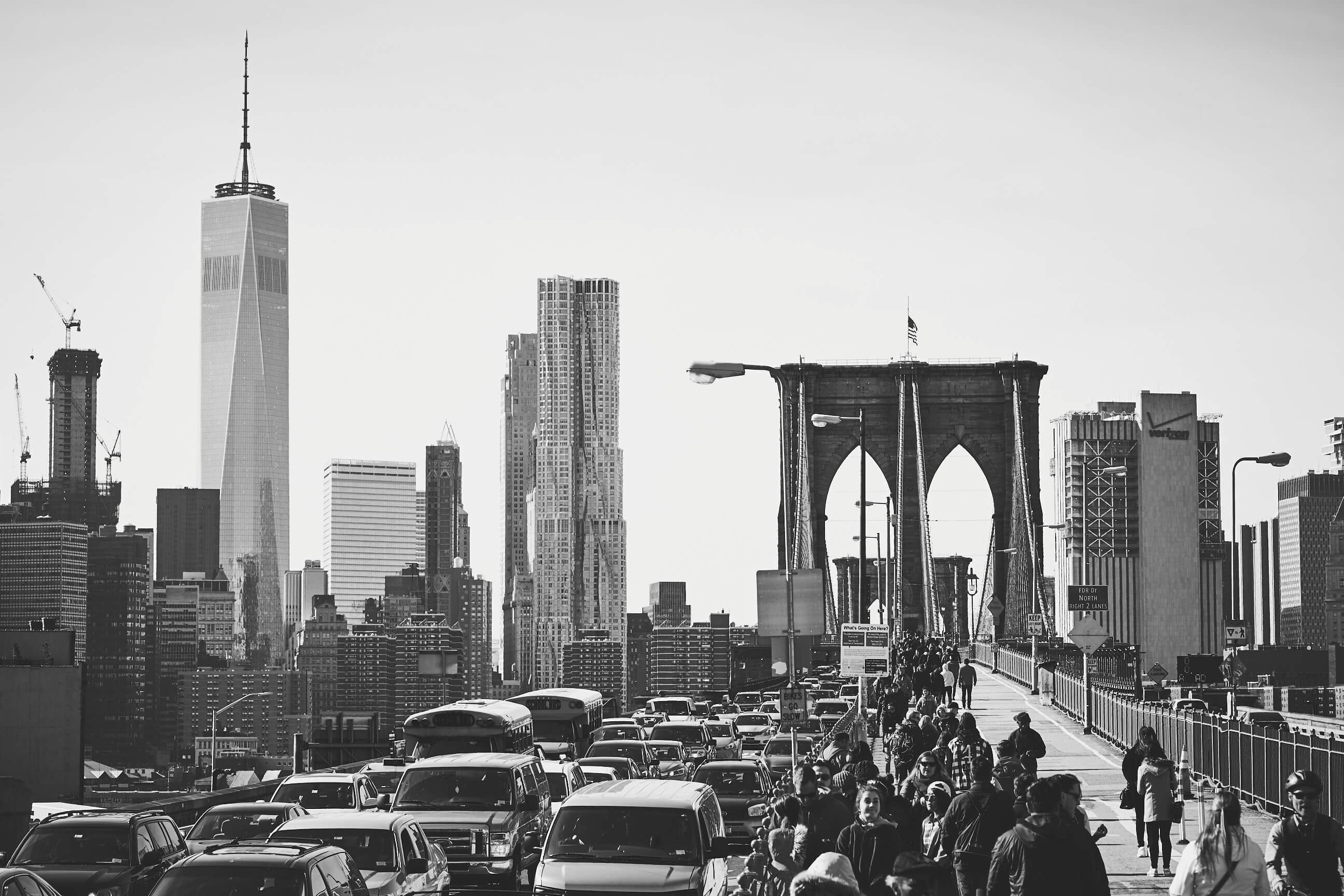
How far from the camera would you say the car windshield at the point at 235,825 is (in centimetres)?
1864

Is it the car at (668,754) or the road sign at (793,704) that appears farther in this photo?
the road sign at (793,704)

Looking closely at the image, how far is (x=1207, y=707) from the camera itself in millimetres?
43594

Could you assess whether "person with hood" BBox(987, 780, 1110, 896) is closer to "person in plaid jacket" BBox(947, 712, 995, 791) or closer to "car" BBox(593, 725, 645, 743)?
"person in plaid jacket" BBox(947, 712, 995, 791)

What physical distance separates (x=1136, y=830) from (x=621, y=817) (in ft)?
24.6

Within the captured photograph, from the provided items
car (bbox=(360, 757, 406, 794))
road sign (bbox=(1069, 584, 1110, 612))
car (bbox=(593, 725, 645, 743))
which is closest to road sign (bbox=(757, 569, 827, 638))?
car (bbox=(593, 725, 645, 743))

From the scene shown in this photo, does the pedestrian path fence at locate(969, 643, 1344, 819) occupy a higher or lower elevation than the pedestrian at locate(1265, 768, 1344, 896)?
lower

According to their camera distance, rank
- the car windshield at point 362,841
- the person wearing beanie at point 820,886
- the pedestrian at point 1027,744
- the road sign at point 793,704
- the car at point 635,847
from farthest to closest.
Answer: the road sign at point 793,704 → the pedestrian at point 1027,744 → the car windshield at point 362,841 → the car at point 635,847 → the person wearing beanie at point 820,886

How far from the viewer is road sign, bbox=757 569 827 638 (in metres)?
33.5

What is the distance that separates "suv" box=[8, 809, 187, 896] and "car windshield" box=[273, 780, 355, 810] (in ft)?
11.3

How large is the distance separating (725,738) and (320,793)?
18.1 meters

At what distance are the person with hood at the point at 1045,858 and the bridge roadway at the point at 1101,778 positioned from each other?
7780 mm

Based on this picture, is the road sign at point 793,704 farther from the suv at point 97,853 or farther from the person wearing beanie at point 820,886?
the person wearing beanie at point 820,886

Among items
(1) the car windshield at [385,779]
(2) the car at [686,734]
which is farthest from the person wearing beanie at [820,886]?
(2) the car at [686,734]

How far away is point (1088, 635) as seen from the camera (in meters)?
33.5
